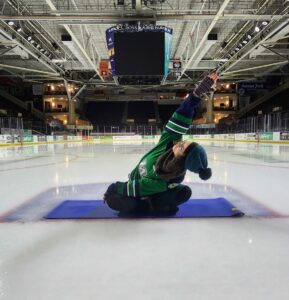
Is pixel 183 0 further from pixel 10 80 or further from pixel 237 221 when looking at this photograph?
pixel 10 80

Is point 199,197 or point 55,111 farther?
point 55,111

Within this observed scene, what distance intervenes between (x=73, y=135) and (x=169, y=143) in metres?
24.9

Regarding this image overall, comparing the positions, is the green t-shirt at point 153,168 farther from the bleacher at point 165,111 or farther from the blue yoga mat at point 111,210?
the bleacher at point 165,111


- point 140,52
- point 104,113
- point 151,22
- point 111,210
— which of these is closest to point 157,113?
point 104,113

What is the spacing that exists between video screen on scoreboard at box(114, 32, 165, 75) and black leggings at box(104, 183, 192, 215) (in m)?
8.17

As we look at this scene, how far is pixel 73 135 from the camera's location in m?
26.3

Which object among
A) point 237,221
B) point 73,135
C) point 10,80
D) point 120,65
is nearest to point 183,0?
point 120,65

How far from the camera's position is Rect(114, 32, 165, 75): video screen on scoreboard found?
9812mm

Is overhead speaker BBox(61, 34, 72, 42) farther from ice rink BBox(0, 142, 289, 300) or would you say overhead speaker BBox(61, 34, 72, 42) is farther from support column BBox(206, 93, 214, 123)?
support column BBox(206, 93, 214, 123)

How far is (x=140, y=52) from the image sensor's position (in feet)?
32.2

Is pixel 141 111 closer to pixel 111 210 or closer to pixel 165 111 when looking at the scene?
pixel 165 111

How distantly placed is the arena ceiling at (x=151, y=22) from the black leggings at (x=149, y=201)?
907cm

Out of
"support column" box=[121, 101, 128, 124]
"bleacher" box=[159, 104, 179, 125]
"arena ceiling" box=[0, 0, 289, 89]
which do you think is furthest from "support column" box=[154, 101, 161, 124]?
"arena ceiling" box=[0, 0, 289, 89]

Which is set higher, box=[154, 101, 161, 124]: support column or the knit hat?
box=[154, 101, 161, 124]: support column
